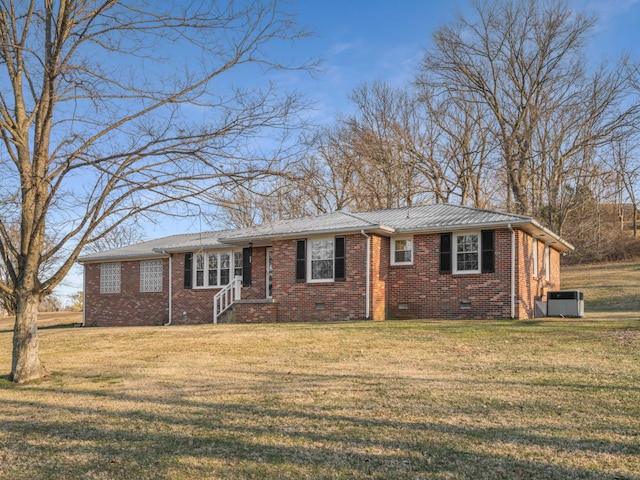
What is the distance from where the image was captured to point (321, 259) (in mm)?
18641

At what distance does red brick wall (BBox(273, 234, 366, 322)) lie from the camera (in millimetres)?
17844

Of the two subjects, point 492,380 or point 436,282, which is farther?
point 436,282

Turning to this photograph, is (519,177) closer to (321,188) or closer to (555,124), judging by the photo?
(555,124)

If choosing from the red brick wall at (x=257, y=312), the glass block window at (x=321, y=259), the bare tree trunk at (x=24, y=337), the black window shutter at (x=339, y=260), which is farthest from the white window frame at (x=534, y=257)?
the bare tree trunk at (x=24, y=337)

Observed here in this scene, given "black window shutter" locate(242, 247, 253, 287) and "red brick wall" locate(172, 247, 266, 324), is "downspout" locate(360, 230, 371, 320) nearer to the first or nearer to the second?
"red brick wall" locate(172, 247, 266, 324)

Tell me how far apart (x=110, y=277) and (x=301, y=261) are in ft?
34.5

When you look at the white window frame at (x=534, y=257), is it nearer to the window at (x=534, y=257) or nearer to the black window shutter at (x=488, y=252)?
the window at (x=534, y=257)

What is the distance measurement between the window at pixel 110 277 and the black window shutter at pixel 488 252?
50.7 feet

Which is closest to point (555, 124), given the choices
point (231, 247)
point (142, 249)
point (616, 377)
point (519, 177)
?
point (519, 177)

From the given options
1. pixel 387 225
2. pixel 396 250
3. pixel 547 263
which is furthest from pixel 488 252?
pixel 547 263

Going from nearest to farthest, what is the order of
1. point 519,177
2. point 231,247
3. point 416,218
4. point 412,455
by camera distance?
1. point 412,455
2. point 416,218
3. point 231,247
4. point 519,177

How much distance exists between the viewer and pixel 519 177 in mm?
32000

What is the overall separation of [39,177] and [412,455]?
6236 millimetres

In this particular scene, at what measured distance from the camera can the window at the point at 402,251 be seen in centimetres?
1847
